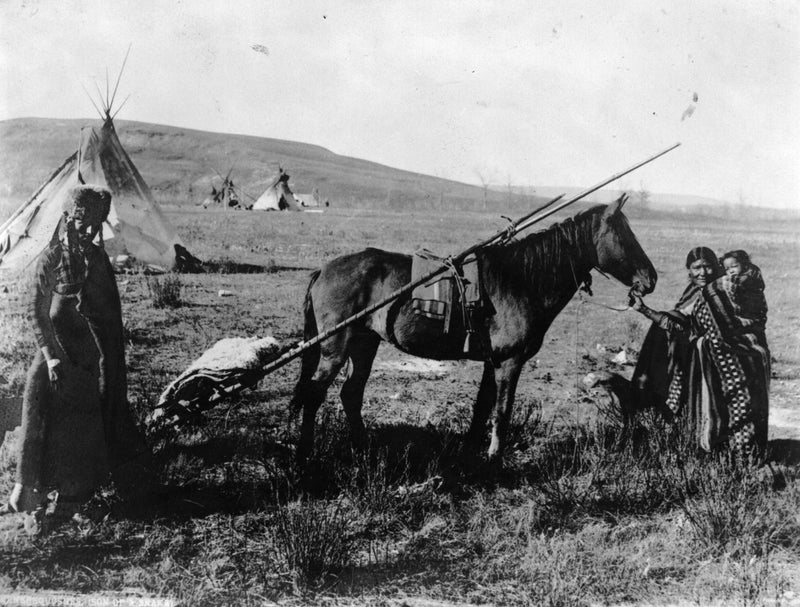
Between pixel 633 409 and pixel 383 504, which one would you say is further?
pixel 633 409

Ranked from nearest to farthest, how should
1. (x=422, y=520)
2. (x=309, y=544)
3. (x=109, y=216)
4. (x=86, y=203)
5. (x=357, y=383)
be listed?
(x=309, y=544)
(x=86, y=203)
(x=422, y=520)
(x=357, y=383)
(x=109, y=216)

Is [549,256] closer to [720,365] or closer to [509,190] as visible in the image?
[720,365]

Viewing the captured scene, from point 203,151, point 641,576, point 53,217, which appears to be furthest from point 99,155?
point 203,151

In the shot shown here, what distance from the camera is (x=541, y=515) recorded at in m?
3.60

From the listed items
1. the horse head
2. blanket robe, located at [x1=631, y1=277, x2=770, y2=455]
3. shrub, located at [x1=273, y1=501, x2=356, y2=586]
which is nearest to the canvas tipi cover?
shrub, located at [x1=273, y1=501, x2=356, y2=586]

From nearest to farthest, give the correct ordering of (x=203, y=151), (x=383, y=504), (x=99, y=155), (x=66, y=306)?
1. (x=66, y=306)
2. (x=383, y=504)
3. (x=99, y=155)
4. (x=203, y=151)

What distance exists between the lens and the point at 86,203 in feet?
10.5

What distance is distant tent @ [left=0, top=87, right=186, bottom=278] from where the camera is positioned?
782 centimetres

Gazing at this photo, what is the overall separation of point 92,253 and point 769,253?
14.0 meters

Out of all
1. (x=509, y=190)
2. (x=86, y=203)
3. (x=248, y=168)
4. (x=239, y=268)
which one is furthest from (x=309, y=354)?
(x=248, y=168)

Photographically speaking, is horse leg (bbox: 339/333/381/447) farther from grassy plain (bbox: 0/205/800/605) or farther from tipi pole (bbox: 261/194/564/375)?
tipi pole (bbox: 261/194/564/375)

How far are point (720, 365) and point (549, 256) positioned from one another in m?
1.47

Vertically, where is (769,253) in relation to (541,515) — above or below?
above

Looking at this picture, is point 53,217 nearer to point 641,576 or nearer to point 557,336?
point 557,336
